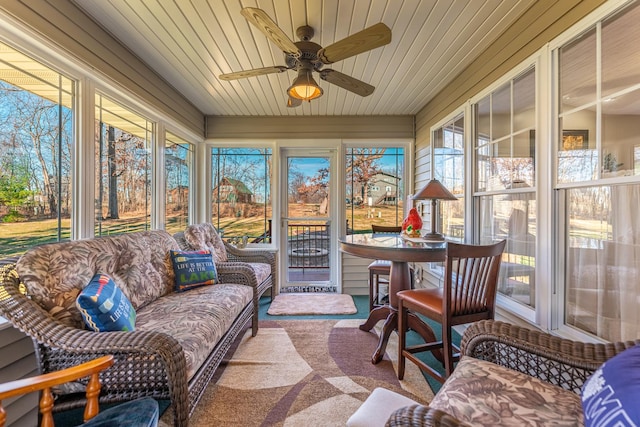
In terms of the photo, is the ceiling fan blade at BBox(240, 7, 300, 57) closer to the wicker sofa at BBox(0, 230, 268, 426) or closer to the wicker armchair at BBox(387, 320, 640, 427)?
the wicker sofa at BBox(0, 230, 268, 426)

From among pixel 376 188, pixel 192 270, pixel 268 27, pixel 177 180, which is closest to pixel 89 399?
pixel 192 270

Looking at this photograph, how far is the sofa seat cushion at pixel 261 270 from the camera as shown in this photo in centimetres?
302

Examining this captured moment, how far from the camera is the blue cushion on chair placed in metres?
0.97

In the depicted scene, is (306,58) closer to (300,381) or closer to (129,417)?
(129,417)

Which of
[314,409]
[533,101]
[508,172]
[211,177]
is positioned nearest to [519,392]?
[314,409]

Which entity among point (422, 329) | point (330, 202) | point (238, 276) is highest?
point (330, 202)

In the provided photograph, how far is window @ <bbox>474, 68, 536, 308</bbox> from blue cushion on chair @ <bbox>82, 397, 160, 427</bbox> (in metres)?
2.23

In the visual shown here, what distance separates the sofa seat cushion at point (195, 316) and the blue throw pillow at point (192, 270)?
9 centimetres

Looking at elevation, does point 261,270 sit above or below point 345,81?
below

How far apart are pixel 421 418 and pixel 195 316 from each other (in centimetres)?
144

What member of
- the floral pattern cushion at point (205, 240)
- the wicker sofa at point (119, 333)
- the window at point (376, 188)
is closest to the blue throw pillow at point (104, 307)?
the wicker sofa at point (119, 333)

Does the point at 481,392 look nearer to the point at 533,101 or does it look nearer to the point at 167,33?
the point at 533,101

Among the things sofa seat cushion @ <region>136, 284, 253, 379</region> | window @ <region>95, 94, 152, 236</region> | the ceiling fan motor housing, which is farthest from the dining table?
window @ <region>95, 94, 152, 236</region>

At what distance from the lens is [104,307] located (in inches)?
55.2
